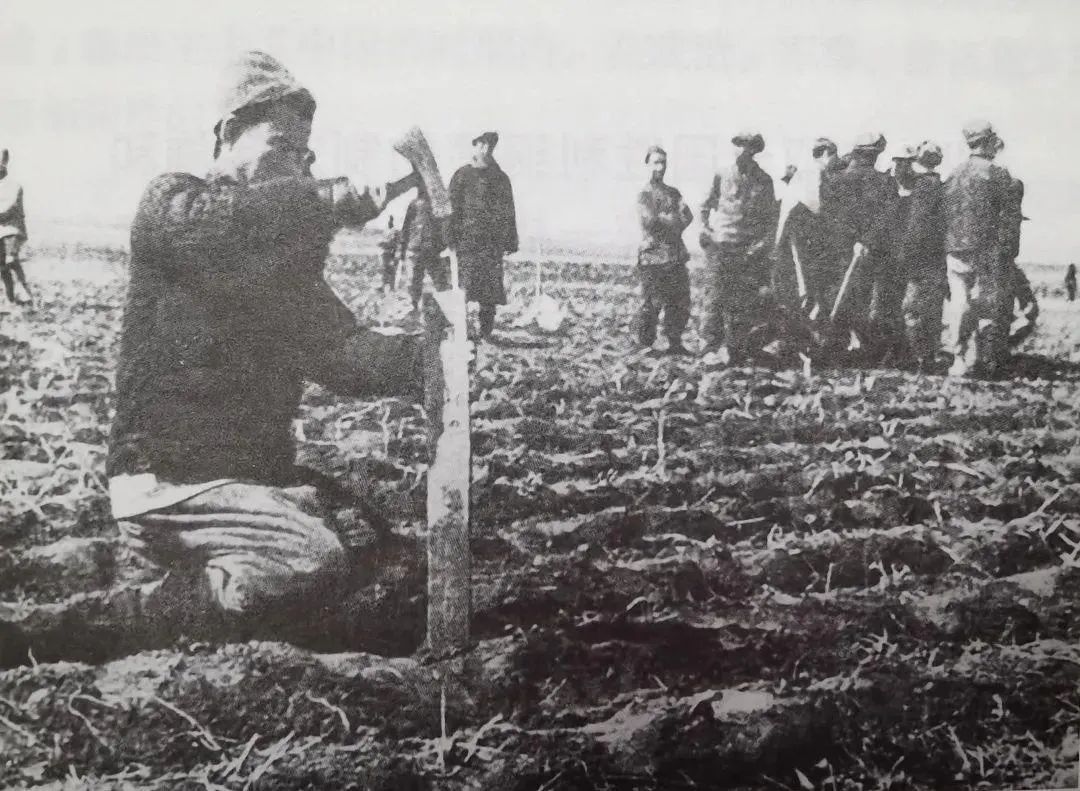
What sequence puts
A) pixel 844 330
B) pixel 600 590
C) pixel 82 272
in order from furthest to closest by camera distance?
pixel 844 330, pixel 600 590, pixel 82 272

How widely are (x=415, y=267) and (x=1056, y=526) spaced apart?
2.19 meters

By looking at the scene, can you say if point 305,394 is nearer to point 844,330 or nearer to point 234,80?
point 234,80

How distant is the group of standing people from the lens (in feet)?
9.55

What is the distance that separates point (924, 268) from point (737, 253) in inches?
24.9

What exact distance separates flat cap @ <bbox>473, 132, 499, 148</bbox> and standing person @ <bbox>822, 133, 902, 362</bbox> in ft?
3.41

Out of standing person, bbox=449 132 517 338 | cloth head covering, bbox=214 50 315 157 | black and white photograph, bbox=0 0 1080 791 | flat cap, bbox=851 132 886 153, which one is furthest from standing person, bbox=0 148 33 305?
flat cap, bbox=851 132 886 153

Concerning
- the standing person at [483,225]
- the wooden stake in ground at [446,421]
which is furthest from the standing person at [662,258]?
the wooden stake in ground at [446,421]

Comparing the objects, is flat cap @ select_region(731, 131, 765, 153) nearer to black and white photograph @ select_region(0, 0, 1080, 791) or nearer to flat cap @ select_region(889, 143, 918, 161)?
black and white photograph @ select_region(0, 0, 1080, 791)

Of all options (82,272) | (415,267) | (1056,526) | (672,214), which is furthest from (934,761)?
(82,272)

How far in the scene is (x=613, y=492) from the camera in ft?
9.30

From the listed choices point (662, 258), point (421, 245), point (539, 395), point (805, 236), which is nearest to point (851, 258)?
point (805, 236)

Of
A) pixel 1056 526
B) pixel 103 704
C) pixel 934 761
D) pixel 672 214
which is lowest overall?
pixel 934 761

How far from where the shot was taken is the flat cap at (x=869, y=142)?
296cm

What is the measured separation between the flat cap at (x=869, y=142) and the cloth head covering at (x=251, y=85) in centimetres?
170
